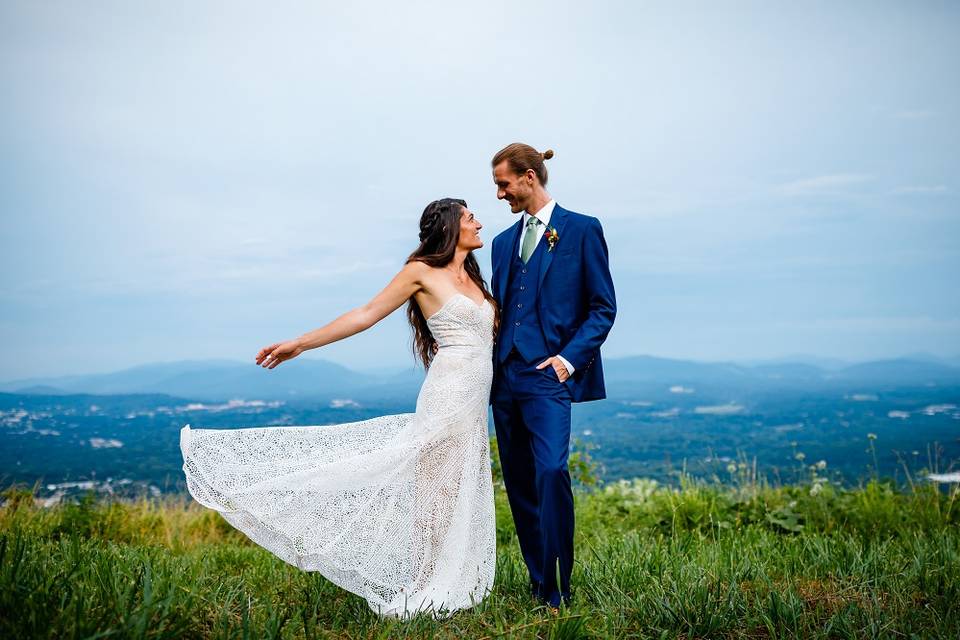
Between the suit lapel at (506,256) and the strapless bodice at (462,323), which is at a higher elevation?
the suit lapel at (506,256)

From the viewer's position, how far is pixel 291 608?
A: 13.5 feet

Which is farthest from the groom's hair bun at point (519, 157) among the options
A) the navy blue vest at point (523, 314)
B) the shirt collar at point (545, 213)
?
the navy blue vest at point (523, 314)

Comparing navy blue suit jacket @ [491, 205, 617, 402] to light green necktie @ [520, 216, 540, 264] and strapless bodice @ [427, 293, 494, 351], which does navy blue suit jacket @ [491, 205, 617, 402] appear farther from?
strapless bodice @ [427, 293, 494, 351]

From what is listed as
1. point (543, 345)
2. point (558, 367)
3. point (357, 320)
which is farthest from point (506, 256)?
point (357, 320)

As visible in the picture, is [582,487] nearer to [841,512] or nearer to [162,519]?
[841,512]

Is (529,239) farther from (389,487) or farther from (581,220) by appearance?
(389,487)

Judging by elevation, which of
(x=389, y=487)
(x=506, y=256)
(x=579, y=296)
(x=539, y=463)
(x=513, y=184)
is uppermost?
(x=513, y=184)

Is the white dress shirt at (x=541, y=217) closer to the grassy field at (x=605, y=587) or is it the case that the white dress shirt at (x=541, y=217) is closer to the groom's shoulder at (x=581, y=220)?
the groom's shoulder at (x=581, y=220)

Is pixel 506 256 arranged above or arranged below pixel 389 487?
above

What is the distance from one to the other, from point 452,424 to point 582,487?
14.3ft

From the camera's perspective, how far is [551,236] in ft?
14.3

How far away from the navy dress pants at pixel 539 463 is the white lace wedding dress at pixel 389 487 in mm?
139

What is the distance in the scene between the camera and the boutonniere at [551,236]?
4.35 metres

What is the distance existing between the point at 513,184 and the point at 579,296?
2.45ft
